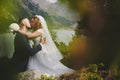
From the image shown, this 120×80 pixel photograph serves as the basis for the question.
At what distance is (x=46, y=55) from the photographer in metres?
3.04

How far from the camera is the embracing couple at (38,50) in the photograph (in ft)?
9.95

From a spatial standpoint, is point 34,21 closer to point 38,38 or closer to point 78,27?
point 38,38

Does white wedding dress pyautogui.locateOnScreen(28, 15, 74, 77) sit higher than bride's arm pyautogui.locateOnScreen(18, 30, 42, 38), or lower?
lower

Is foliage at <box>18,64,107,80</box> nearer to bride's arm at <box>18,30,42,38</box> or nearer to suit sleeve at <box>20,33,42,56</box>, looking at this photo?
suit sleeve at <box>20,33,42,56</box>

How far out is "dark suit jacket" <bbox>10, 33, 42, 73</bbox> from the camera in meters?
3.03

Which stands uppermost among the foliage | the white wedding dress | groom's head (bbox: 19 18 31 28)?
groom's head (bbox: 19 18 31 28)

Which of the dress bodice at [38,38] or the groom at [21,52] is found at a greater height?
the dress bodice at [38,38]

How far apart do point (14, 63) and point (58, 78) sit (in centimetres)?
31

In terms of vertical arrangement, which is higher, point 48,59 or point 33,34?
point 33,34

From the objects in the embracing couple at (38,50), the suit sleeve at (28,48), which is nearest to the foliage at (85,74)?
the embracing couple at (38,50)

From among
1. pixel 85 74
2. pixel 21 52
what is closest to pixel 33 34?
pixel 21 52

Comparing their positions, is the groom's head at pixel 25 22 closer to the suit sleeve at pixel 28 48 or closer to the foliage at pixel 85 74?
the suit sleeve at pixel 28 48

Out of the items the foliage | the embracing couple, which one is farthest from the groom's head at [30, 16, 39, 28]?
the foliage

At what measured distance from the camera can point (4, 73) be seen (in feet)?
10.1
